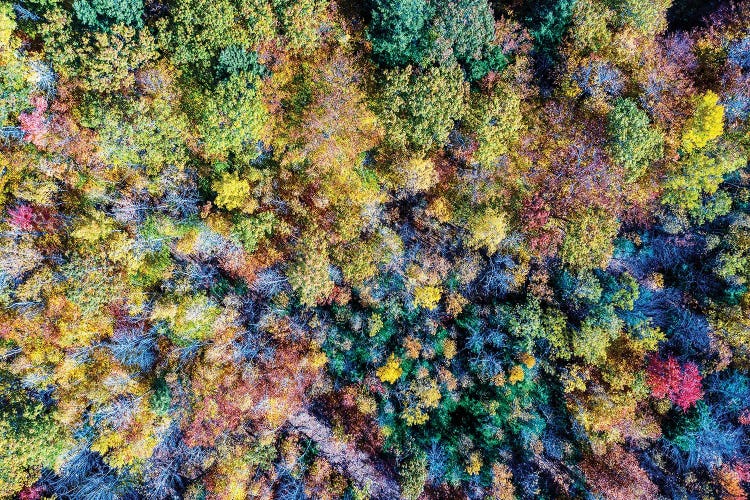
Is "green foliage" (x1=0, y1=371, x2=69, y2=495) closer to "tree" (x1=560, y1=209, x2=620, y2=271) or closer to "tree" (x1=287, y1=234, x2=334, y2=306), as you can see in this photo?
"tree" (x1=287, y1=234, x2=334, y2=306)

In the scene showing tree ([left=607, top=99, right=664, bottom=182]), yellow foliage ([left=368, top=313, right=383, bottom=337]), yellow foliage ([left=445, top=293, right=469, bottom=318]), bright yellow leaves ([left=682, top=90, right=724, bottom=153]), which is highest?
bright yellow leaves ([left=682, top=90, right=724, bottom=153])

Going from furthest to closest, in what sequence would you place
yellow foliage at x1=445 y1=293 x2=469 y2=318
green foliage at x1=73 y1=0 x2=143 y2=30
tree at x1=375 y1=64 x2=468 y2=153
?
yellow foliage at x1=445 y1=293 x2=469 y2=318, tree at x1=375 y1=64 x2=468 y2=153, green foliage at x1=73 y1=0 x2=143 y2=30

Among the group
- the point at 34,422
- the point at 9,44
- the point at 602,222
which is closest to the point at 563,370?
the point at 602,222

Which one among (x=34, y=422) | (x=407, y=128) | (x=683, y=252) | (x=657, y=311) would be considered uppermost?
(x=683, y=252)

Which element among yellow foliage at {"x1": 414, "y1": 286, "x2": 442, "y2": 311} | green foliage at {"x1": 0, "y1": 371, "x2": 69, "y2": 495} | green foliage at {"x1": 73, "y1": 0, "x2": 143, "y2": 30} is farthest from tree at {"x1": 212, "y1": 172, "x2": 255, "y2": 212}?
green foliage at {"x1": 0, "y1": 371, "x2": 69, "y2": 495}

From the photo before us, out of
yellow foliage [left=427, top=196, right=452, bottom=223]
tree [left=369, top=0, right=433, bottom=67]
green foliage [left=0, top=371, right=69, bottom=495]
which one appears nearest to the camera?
tree [left=369, top=0, right=433, bottom=67]

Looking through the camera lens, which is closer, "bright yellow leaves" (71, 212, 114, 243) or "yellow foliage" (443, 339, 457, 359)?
"bright yellow leaves" (71, 212, 114, 243)

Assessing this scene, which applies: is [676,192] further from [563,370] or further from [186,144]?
[186,144]
